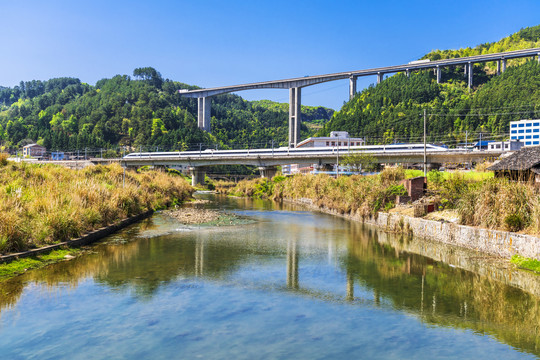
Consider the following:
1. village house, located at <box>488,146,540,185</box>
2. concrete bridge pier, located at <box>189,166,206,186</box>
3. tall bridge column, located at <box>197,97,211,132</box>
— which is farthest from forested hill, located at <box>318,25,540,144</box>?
village house, located at <box>488,146,540,185</box>

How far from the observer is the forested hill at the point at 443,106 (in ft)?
317

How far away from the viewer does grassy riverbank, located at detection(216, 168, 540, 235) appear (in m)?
16.7

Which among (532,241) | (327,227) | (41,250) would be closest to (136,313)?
(41,250)

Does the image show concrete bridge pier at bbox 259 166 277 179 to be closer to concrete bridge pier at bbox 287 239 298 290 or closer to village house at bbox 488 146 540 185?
concrete bridge pier at bbox 287 239 298 290

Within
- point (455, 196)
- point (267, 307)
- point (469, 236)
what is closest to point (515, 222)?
point (469, 236)

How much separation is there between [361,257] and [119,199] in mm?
16853

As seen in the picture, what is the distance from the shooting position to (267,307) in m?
11.4

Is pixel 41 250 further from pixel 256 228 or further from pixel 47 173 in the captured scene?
pixel 47 173

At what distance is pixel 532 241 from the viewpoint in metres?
15.0

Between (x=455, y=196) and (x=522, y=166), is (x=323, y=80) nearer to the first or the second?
(x=455, y=196)

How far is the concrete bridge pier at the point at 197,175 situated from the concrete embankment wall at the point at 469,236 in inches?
2572

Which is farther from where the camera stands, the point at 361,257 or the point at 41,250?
the point at 361,257

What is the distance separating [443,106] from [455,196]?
95.8 m

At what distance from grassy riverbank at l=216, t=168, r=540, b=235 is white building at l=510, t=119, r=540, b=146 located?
194 ft
